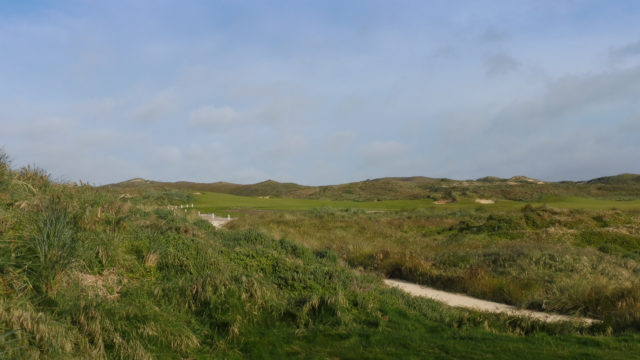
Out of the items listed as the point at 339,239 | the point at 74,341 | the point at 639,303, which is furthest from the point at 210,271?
the point at 339,239

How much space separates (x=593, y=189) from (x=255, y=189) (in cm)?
8122

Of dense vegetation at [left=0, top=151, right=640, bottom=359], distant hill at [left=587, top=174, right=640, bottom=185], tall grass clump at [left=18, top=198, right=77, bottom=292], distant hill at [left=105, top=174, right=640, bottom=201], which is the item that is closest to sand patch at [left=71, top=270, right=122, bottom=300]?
dense vegetation at [left=0, top=151, right=640, bottom=359]

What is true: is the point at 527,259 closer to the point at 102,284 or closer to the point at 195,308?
the point at 195,308

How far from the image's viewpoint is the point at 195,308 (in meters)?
7.13

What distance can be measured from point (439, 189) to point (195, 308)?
96547mm

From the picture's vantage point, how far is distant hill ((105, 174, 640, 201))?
7950 centimetres

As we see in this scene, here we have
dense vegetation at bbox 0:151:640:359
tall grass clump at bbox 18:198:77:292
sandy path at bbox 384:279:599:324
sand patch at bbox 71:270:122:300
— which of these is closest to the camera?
dense vegetation at bbox 0:151:640:359

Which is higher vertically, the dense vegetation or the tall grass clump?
the tall grass clump

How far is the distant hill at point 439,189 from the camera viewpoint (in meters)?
79.5

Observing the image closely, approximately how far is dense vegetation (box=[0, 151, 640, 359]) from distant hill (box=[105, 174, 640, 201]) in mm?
52129

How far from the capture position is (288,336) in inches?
265

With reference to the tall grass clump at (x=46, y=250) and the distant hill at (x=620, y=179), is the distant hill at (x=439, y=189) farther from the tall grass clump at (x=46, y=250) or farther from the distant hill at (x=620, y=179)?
the tall grass clump at (x=46, y=250)

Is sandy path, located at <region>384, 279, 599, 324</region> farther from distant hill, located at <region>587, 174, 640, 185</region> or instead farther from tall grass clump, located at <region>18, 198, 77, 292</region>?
distant hill, located at <region>587, 174, 640, 185</region>

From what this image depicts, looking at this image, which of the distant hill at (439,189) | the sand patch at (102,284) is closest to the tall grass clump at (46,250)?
the sand patch at (102,284)
